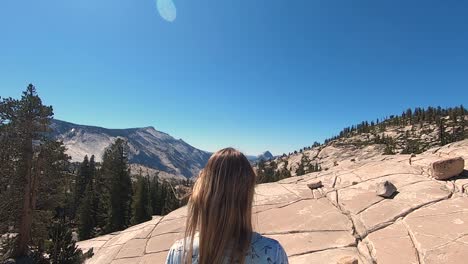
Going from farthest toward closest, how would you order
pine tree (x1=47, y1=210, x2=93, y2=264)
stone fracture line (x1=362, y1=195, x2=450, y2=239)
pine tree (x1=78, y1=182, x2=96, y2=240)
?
pine tree (x1=78, y1=182, x2=96, y2=240)
pine tree (x1=47, y1=210, x2=93, y2=264)
stone fracture line (x1=362, y1=195, x2=450, y2=239)

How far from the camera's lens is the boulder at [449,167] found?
12.1 m

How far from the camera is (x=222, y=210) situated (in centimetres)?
204

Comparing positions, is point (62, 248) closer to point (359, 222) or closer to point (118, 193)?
point (359, 222)

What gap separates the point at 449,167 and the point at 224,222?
44.1 ft

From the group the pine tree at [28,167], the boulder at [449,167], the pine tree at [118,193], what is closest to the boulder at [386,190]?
the boulder at [449,167]

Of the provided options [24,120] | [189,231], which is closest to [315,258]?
[189,231]

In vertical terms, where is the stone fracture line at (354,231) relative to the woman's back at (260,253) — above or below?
below

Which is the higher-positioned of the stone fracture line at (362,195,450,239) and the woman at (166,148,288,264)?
the woman at (166,148,288,264)

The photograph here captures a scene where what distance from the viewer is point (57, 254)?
15516mm

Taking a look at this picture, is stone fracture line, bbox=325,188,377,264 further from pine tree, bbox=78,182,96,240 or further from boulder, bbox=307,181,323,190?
pine tree, bbox=78,182,96,240


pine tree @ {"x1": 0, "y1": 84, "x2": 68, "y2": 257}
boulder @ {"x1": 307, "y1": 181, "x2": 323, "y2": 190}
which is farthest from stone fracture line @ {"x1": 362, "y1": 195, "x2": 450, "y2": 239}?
pine tree @ {"x1": 0, "y1": 84, "x2": 68, "y2": 257}

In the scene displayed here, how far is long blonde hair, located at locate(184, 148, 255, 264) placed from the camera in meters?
2.03

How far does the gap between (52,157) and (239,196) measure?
24.1 meters

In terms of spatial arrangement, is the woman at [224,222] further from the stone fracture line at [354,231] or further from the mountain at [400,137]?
the mountain at [400,137]
